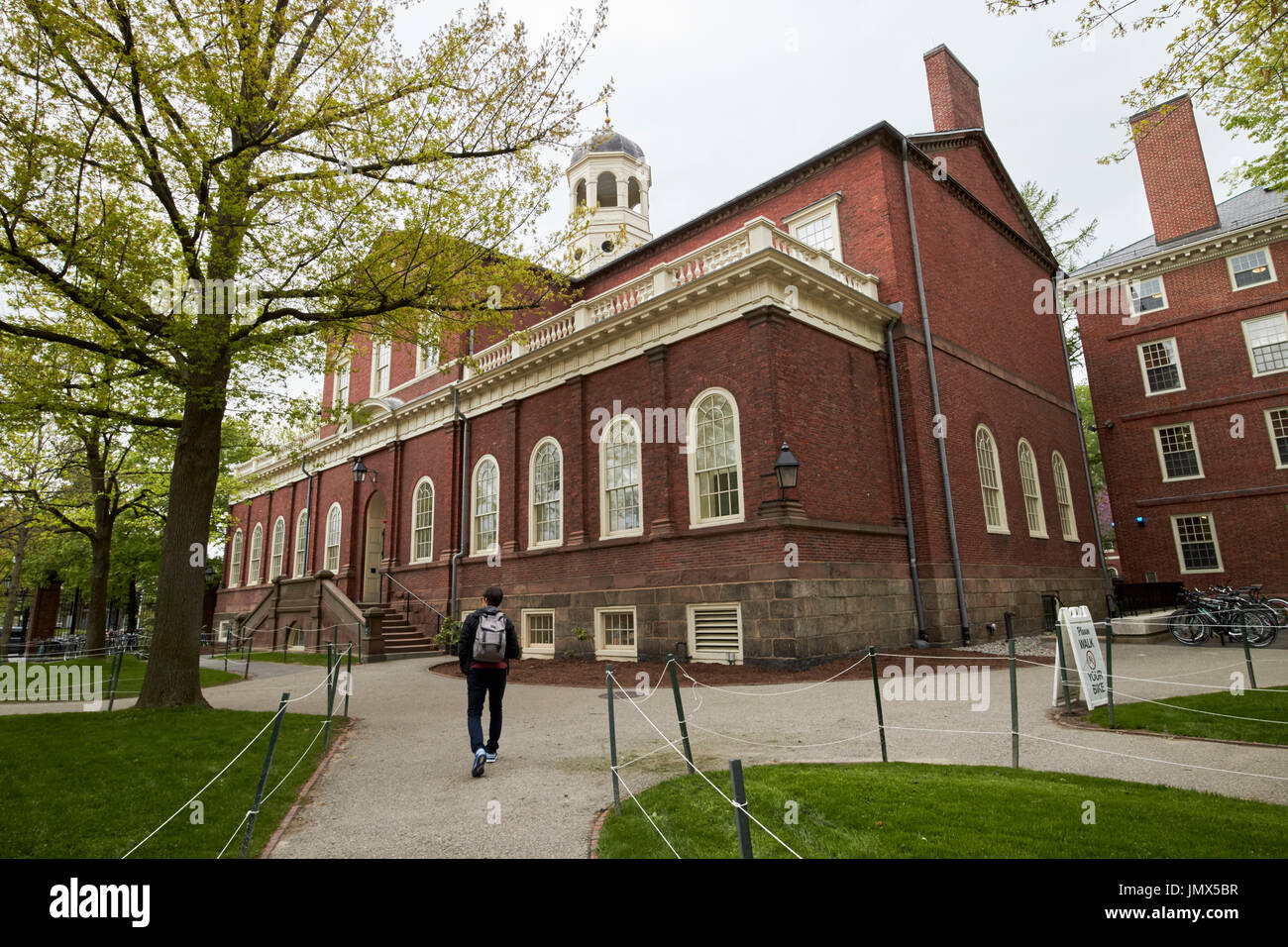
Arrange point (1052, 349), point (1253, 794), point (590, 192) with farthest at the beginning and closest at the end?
point (590, 192) < point (1052, 349) < point (1253, 794)

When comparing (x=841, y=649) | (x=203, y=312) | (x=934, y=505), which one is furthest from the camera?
(x=934, y=505)

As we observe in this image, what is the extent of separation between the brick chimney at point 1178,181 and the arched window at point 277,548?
3867 cm

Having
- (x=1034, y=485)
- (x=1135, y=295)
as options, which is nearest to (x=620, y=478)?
(x=1034, y=485)

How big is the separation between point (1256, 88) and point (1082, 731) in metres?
7.31

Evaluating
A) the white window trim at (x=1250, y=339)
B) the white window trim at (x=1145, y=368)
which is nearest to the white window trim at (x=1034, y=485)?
the white window trim at (x=1145, y=368)

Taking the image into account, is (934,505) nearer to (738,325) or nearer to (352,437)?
(738,325)

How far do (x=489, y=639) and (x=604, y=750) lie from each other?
1.76 metres

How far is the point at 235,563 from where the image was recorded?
1421 inches

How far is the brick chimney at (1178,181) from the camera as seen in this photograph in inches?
1027

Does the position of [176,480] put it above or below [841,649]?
above

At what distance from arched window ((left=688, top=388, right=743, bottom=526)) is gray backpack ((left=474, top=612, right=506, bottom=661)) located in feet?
25.4

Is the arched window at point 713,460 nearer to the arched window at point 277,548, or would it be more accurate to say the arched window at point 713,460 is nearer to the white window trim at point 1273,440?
the white window trim at point 1273,440
